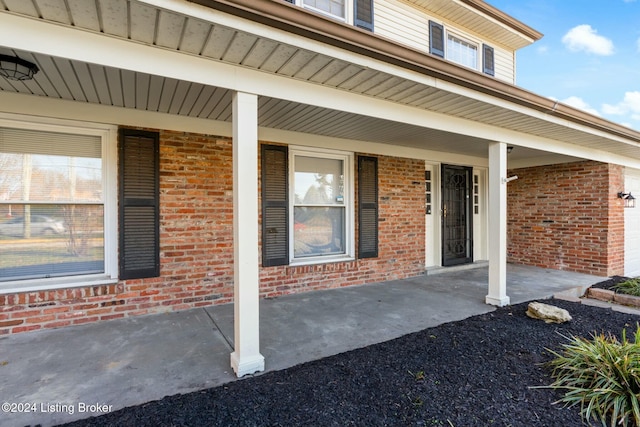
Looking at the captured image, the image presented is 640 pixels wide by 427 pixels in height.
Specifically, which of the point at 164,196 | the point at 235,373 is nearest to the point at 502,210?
the point at 235,373

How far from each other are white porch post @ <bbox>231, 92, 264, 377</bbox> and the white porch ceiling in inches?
17.1

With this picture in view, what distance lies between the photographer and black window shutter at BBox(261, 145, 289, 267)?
448cm

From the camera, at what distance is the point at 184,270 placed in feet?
13.0

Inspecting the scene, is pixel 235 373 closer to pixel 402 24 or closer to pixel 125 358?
pixel 125 358

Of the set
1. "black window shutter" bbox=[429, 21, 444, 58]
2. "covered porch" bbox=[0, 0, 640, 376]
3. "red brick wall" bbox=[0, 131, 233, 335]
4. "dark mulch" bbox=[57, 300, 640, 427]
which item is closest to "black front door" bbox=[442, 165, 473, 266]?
"covered porch" bbox=[0, 0, 640, 376]

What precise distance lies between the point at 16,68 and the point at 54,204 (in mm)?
1535

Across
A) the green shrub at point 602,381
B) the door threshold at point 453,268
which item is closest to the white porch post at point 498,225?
the green shrub at point 602,381

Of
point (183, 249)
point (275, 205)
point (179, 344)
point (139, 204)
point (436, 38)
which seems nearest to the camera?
point (179, 344)

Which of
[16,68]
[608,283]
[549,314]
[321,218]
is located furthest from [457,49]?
[16,68]

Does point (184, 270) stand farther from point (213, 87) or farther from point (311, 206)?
point (213, 87)

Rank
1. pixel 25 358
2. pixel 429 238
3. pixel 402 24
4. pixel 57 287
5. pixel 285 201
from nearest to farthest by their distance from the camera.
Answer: pixel 25 358 < pixel 57 287 < pixel 285 201 < pixel 402 24 < pixel 429 238

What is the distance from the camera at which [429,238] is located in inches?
253

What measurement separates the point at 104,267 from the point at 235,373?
2210 millimetres

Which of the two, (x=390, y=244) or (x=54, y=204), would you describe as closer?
(x=54, y=204)
